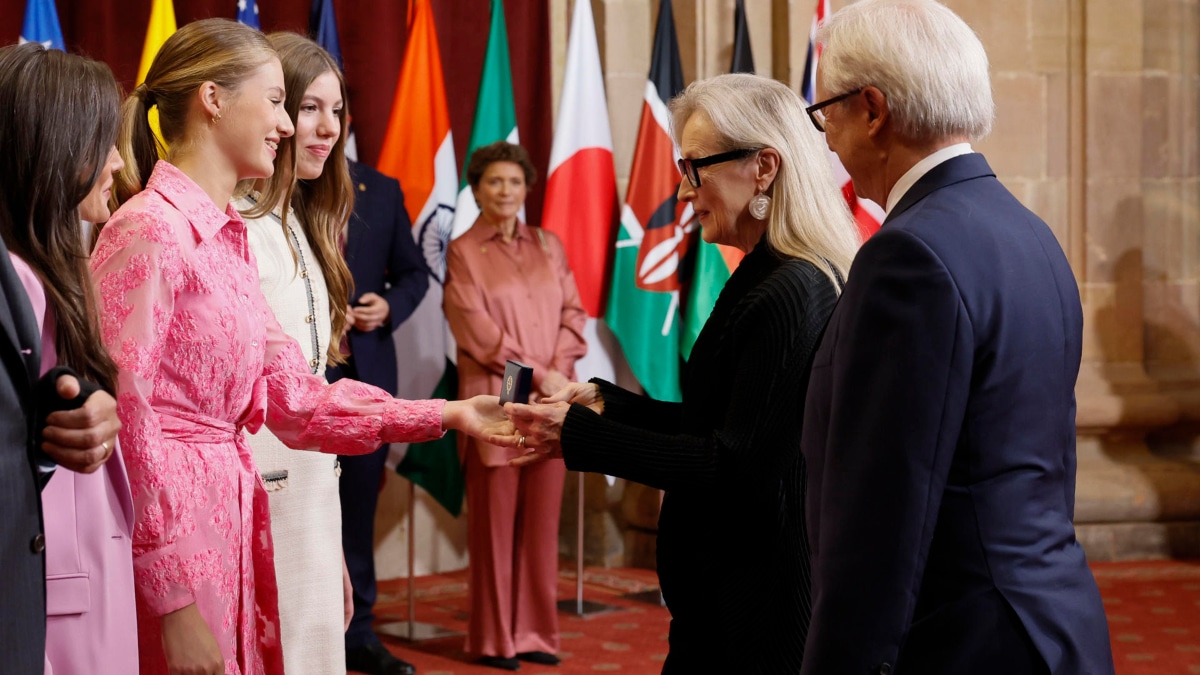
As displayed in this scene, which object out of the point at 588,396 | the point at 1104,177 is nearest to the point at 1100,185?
the point at 1104,177

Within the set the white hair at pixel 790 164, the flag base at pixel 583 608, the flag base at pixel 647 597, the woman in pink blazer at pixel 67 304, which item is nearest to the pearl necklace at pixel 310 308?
the white hair at pixel 790 164

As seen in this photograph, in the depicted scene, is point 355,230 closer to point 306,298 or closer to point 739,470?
point 306,298

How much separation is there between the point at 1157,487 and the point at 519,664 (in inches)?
142

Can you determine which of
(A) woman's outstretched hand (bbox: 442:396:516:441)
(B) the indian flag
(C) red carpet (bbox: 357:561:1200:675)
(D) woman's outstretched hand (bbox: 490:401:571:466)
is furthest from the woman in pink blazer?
(B) the indian flag

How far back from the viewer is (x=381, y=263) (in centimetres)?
510

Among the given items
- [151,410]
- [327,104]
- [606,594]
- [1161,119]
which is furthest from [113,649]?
[1161,119]

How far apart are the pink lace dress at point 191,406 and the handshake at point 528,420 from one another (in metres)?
0.48

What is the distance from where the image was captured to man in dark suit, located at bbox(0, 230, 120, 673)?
144cm

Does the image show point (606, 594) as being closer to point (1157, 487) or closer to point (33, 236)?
point (1157, 487)

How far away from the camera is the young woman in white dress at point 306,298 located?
2.88 metres

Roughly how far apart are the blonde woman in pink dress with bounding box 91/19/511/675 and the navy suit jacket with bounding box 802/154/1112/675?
38.6 inches

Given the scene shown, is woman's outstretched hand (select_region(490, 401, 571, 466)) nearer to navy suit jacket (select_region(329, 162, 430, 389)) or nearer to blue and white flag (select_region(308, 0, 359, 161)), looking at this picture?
navy suit jacket (select_region(329, 162, 430, 389))

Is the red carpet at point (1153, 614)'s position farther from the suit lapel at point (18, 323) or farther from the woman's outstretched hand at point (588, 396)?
the suit lapel at point (18, 323)

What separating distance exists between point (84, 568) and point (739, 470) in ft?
3.38
